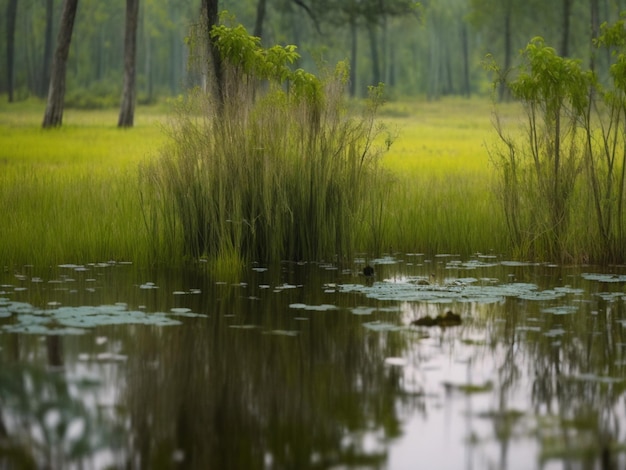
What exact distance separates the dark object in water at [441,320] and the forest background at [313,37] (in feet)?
80.7

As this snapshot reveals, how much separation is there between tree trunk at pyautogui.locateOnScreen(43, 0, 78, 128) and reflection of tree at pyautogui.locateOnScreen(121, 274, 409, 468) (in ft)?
75.2

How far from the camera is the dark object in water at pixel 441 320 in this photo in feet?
21.9

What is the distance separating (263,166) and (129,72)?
76.0 feet

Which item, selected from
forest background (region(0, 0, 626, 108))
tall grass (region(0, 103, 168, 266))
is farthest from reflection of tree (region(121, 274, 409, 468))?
forest background (region(0, 0, 626, 108))

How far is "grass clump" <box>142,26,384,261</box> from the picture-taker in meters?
9.53

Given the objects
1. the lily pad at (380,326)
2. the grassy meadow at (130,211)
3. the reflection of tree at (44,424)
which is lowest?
the reflection of tree at (44,424)

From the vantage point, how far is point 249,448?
165 inches

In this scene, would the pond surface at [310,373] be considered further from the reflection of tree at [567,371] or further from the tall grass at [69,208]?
the tall grass at [69,208]

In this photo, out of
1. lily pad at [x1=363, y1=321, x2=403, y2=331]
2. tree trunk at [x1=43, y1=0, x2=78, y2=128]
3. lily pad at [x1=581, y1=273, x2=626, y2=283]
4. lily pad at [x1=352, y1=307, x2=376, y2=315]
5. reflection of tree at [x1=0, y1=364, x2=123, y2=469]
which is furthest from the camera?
tree trunk at [x1=43, y1=0, x2=78, y2=128]

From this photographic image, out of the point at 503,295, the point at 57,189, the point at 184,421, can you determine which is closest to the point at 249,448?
the point at 184,421

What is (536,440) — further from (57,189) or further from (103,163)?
(103,163)

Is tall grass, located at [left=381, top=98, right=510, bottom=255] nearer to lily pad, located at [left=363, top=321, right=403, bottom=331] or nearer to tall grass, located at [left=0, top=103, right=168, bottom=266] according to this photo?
tall grass, located at [left=0, top=103, right=168, bottom=266]

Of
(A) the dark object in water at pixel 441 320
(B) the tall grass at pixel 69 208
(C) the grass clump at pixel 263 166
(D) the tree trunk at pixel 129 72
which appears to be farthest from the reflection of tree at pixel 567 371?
(D) the tree trunk at pixel 129 72

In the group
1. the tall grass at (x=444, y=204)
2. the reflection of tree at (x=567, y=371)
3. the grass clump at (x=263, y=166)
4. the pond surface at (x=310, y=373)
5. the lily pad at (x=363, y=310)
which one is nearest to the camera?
the pond surface at (x=310, y=373)
